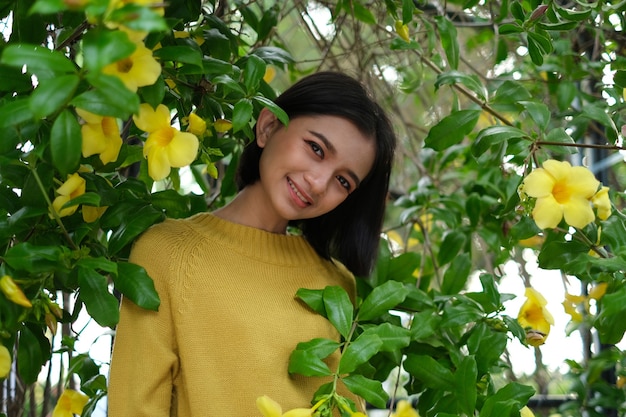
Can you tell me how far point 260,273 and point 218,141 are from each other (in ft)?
0.91

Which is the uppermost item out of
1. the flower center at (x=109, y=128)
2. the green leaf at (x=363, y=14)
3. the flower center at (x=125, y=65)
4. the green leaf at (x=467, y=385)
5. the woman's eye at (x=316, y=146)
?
the green leaf at (x=363, y=14)

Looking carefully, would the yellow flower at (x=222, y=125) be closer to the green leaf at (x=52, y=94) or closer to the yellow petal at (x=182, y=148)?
the yellow petal at (x=182, y=148)

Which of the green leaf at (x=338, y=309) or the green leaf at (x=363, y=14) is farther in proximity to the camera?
the green leaf at (x=363, y=14)

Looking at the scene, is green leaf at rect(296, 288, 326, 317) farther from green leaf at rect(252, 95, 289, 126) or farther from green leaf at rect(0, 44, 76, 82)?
green leaf at rect(0, 44, 76, 82)

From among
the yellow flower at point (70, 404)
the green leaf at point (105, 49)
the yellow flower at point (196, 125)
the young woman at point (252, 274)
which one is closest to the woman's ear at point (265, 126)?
the young woman at point (252, 274)

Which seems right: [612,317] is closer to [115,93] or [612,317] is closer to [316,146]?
[316,146]

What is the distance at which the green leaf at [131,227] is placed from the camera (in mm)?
1177

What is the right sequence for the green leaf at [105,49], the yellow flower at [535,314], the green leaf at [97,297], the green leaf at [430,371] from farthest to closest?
the yellow flower at [535,314]
the green leaf at [430,371]
the green leaf at [97,297]
the green leaf at [105,49]

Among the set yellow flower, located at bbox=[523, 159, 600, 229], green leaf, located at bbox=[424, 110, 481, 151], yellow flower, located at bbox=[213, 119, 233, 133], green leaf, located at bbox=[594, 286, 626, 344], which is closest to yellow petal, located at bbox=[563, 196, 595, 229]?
yellow flower, located at bbox=[523, 159, 600, 229]

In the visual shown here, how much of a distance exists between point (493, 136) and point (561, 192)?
14cm

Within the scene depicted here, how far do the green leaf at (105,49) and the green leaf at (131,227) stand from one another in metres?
0.46

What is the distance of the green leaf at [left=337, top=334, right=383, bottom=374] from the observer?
116cm

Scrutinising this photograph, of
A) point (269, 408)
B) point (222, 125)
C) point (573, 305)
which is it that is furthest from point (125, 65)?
point (573, 305)

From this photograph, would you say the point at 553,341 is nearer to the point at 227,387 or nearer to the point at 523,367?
the point at 523,367
